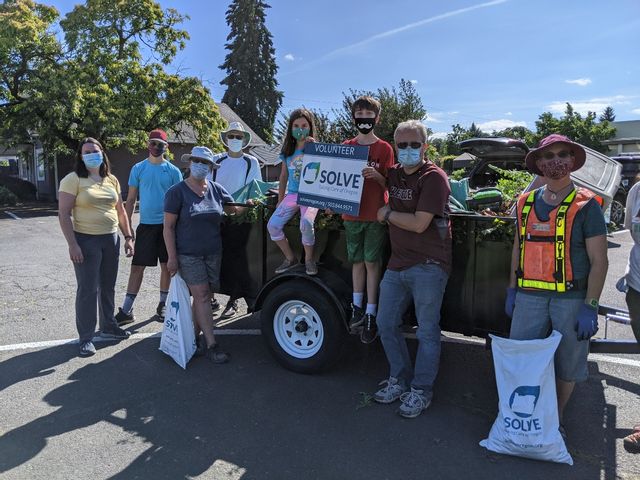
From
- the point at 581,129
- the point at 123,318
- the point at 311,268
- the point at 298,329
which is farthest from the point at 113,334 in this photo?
the point at 581,129

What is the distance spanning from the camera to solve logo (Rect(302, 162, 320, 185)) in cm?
398

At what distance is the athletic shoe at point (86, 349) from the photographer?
4.77 metres

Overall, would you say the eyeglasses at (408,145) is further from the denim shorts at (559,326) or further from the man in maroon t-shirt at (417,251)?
the denim shorts at (559,326)

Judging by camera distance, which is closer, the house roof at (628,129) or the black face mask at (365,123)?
the black face mask at (365,123)

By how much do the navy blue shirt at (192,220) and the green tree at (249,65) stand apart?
138ft

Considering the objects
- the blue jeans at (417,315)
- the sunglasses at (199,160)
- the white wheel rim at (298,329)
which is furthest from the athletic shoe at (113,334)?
the blue jeans at (417,315)

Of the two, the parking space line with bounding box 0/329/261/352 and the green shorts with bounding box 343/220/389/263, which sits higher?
the green shorts with bounding box 343/220/389/263

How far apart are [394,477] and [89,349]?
3283mm

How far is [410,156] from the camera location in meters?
3.52

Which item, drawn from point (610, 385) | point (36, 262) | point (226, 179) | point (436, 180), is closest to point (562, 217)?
point (436, 180)

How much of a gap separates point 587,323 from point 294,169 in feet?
8.22

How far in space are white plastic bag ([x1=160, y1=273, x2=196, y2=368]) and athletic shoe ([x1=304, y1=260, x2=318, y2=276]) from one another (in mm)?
1241

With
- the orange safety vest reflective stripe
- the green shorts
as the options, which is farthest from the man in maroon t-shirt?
the orange safety vest reflective stripe

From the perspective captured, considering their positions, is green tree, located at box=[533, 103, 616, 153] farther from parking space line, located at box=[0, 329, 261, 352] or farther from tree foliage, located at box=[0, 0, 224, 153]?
parking space line, located at box=[0, 329, 261, 352]
